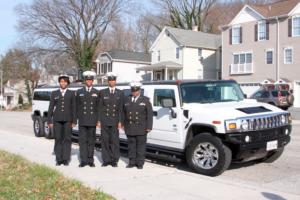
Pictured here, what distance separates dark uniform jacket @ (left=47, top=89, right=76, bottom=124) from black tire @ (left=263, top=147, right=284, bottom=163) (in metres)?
4.36

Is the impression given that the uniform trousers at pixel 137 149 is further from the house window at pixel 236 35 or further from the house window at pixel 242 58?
the house window at pixel 236 35

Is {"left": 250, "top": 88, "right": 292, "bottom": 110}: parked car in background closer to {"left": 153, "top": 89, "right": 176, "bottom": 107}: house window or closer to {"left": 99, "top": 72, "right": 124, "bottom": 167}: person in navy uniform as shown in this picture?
{"left": 153, "top": 89, "right": 176, "bottom": 107}: house window

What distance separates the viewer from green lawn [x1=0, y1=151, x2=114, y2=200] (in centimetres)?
714

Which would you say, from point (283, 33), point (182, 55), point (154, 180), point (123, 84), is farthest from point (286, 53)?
point (154, 180)

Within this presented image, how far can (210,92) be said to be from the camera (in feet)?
34.3

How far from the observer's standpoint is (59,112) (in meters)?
9.95

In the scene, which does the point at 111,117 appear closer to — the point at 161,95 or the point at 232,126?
the point at 161,95

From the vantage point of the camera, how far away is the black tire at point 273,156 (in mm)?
10392

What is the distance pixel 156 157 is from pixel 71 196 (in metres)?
4.01

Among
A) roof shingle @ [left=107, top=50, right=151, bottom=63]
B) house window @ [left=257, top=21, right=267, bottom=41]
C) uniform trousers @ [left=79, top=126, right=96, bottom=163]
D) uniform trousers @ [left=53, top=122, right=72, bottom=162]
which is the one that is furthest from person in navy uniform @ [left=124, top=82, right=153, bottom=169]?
roof shingle @ [left=107, top=50, right=151, bottom=63]

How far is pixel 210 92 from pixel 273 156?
2.01 meters

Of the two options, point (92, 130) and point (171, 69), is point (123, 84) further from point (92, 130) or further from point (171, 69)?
point (171, 69)

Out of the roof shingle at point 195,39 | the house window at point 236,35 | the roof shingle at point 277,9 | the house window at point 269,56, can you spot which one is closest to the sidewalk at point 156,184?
the house window at point 269,56

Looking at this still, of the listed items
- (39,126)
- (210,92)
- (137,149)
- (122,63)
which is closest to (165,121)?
(137,149)
